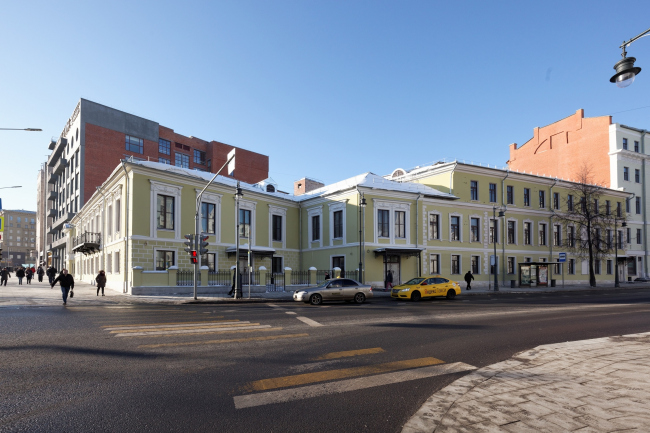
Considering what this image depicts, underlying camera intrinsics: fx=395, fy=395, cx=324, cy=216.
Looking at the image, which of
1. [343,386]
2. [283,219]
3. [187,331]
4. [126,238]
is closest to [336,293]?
[187,331]

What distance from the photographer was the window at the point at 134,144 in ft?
177

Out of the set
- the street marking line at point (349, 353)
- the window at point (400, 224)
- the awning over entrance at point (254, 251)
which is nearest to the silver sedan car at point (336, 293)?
the awning over entrance at point (254, 251)

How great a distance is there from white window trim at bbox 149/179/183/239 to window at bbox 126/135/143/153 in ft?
102

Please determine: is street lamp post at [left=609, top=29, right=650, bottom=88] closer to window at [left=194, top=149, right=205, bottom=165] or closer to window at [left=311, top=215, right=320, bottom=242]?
window at [left=311, top=215, right=320, bottom=242]

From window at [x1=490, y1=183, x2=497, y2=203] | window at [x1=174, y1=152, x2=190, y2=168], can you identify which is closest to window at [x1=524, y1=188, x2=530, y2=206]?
window at [x1=490, y1=183, x2=497, y2=203]

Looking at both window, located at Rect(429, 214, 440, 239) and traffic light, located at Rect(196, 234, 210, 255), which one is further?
window, located at Rect(429, 214, 440, 239)

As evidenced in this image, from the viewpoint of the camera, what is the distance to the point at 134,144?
54.7m

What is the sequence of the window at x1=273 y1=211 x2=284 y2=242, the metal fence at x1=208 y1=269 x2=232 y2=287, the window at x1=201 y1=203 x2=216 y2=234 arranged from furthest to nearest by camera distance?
the window at x1=273 y1=211 x2=284 y2=242, the window at x1=201 y1=203 x2=216 y2=234, the metal fence at x1=208 y1=269 x2=232 y2=287

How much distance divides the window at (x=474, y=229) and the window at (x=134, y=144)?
4486cm

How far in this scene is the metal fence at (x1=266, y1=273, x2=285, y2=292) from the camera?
28766mm

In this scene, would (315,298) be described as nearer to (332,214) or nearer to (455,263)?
(332,214)

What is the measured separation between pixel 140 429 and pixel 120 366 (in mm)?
3010

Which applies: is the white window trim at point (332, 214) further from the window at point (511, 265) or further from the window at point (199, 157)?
the window at point (199, 157)

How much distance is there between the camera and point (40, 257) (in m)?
82.2
